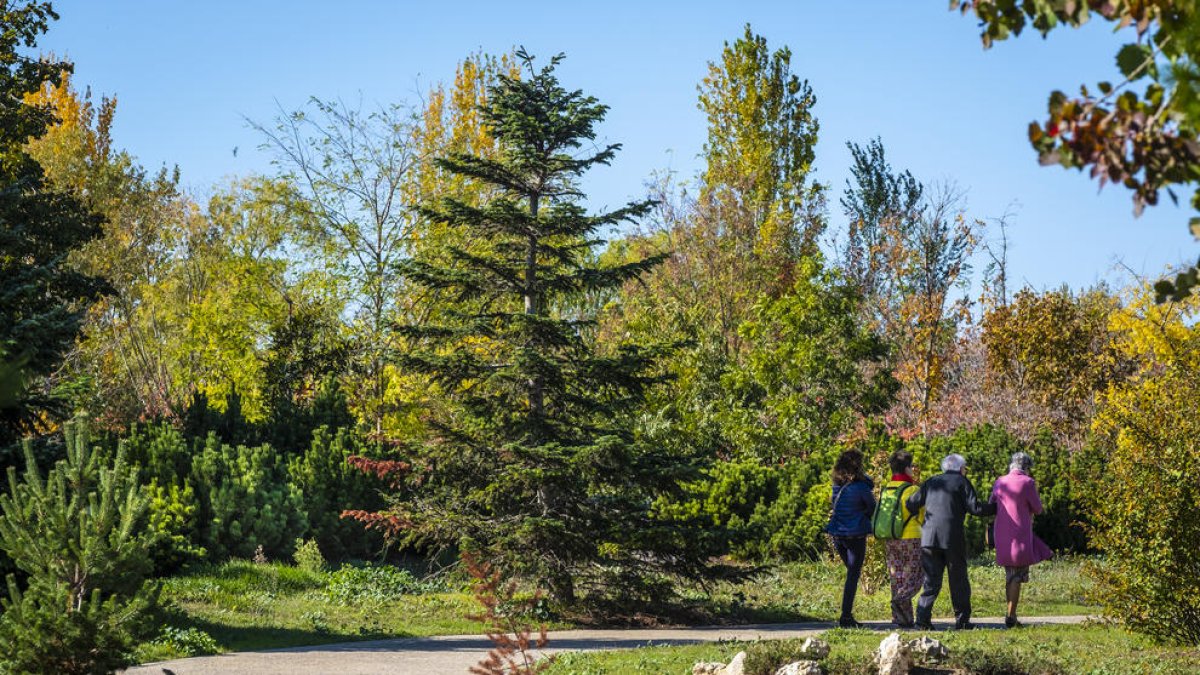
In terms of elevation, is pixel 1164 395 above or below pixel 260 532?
above

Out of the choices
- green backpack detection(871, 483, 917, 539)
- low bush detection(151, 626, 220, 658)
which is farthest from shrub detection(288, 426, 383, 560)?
green backpack detection(871, 483, 917, 539)

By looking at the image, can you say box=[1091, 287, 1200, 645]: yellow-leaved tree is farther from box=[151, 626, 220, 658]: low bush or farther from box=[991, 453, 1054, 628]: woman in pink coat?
box=[151, 626, 220, 658]: low bush

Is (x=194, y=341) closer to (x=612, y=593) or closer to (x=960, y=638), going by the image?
(x=612, y=593)

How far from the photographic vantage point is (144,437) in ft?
58.4

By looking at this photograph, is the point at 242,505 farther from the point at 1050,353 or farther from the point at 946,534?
the point at 1050,353

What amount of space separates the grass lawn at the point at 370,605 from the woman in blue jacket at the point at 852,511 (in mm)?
1546

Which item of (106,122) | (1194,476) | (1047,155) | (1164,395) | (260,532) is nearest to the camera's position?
(1047,155)

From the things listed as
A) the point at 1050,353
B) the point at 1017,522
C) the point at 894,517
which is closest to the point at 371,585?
the point at 894,517

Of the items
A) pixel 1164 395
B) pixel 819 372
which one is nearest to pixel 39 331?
pixel 1164 395

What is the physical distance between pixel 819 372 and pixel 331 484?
820 cm

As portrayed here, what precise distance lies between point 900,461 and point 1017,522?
1.35m

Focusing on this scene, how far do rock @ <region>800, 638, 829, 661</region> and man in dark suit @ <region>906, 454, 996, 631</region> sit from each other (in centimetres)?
336

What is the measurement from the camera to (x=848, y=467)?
44.3 ft

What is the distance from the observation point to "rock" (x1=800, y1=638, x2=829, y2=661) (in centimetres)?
973
